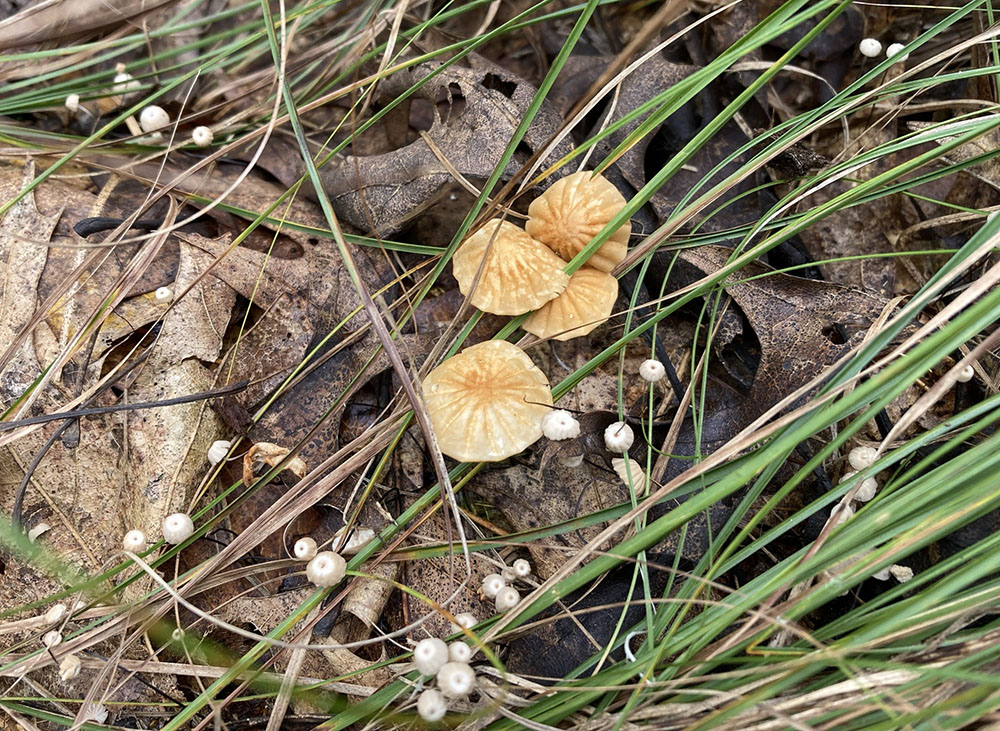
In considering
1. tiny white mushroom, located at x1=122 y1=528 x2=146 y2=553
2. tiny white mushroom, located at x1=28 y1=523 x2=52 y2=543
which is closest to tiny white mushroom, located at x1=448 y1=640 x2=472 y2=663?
tiny white mushroom, located at x1=122 y1=528 x2=146 y2=553

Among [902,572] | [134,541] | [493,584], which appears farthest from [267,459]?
[902,572]

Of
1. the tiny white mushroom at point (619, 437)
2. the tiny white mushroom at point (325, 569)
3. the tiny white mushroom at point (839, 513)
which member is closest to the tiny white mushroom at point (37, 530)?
the tiny white mushroom at point (325, 569)

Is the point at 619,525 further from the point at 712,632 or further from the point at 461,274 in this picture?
the point at 461,274

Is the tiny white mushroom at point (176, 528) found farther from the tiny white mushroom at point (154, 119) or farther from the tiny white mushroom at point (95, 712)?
the tiny white mushroom at point (154, 119)

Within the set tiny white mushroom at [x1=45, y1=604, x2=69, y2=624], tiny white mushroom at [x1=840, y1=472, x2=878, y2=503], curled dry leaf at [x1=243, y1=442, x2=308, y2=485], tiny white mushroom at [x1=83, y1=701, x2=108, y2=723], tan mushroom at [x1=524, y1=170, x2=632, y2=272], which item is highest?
tan mushroom at [x1=524, y1=170, x2=632, y2=272]

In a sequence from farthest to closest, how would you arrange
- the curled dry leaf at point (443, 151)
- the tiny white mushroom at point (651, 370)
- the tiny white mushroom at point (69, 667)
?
the curled dry leaf at point (443, 151) < the tiny white mushroom at point (651, 370) < the tiny white mushroom at point (69, 667)

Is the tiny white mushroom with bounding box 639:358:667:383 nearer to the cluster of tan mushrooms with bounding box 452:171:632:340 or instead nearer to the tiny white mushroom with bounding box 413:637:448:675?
the cluster of tan mushrooms with bounding box 452:171:632:340
